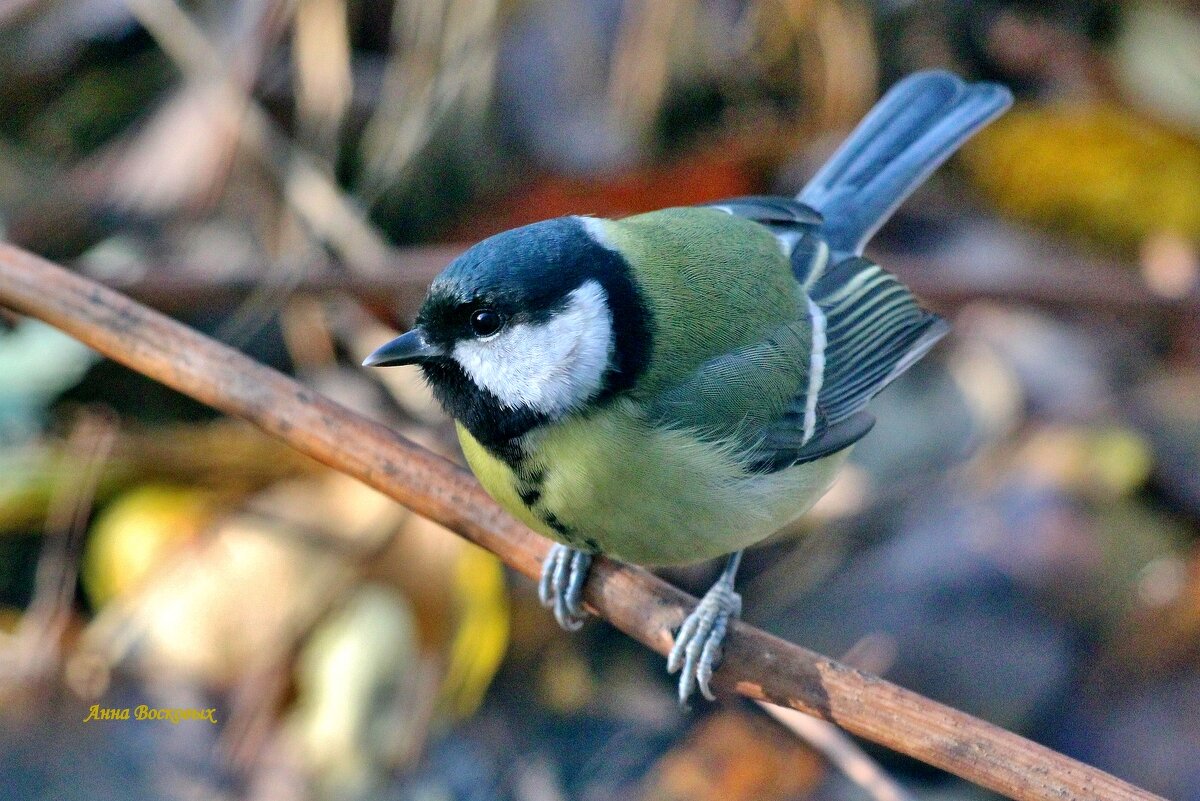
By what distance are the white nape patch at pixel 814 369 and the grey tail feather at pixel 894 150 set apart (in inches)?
8.2

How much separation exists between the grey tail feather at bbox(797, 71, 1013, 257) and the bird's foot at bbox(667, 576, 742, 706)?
59cm

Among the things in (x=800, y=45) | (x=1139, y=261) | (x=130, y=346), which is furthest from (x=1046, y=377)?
(x=130, y=346)

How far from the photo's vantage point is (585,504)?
1226 mm

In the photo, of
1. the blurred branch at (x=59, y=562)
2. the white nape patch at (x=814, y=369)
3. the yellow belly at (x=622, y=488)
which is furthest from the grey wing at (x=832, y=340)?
the blurred branch at (x=59, y=562)

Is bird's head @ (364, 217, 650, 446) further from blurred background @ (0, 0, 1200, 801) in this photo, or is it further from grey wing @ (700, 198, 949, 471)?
blurred background @ (0, 0, 1200, 801)

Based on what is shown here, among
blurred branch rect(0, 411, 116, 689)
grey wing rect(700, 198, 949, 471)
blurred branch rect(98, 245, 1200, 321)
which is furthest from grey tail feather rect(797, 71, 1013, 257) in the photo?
blurred branch rect(0, 411, 116, 689)

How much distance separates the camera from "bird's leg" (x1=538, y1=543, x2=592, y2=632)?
1.40 metres

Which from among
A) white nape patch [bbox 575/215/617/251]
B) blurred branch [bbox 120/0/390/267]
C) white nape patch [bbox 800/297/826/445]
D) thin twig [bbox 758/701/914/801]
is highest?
white nape patch [bbox 575/215/617/251]

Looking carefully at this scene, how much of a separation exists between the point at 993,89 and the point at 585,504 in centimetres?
100

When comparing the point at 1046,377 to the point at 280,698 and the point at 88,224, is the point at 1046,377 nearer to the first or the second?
the point at 280,698

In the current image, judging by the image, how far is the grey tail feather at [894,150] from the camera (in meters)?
1.74

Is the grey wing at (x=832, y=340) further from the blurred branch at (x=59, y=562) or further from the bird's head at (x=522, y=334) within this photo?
the blurred branch at (x=59, y=562)

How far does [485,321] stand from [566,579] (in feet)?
1.18

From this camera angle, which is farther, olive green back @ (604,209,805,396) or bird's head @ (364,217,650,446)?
olive green back @ (604,209,805,396)
